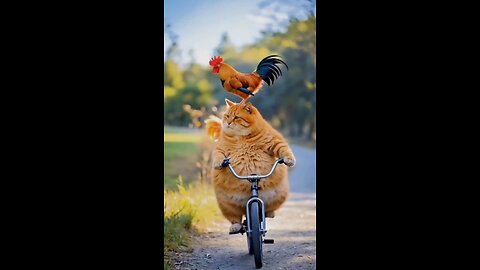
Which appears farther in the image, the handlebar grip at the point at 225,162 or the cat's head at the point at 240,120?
the cat's head at the point at 240,120

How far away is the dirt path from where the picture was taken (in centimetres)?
273

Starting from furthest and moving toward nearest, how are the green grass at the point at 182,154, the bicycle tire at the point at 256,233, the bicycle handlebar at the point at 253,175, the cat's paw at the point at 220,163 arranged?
the green grass at the point at 182,154 < the cat's paw at the point at 220,163 < the bicycle handlebar at the point at 253,175 < the bicycle tire at the point at 256,233

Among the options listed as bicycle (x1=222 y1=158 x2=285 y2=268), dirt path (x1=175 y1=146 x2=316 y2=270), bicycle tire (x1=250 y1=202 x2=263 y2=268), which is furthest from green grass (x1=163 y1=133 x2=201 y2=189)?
bicycle tire (x1=250 y1=202 x2=263 y2=268)

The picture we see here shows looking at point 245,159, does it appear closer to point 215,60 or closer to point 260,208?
A: point 260,208

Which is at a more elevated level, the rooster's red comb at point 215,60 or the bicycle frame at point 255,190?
the rooster's red comb at point 215,60

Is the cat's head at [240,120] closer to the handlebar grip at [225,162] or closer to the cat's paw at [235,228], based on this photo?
the handlebar grip at [225,162]

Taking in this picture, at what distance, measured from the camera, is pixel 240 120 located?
288cm

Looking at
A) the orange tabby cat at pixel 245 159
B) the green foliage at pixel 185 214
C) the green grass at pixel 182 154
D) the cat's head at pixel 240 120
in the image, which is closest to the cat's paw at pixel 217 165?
the orange tabby cat at pixel 245 159

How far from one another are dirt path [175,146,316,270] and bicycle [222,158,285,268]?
0.12m

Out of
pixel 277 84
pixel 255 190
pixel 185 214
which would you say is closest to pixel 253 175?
pixel 255 190

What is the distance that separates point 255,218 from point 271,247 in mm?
430

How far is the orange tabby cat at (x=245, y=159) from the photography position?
282 centimetres

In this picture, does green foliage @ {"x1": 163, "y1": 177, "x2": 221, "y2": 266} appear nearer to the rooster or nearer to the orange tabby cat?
the orange tabby cat

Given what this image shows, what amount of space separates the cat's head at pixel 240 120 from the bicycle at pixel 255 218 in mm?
202
